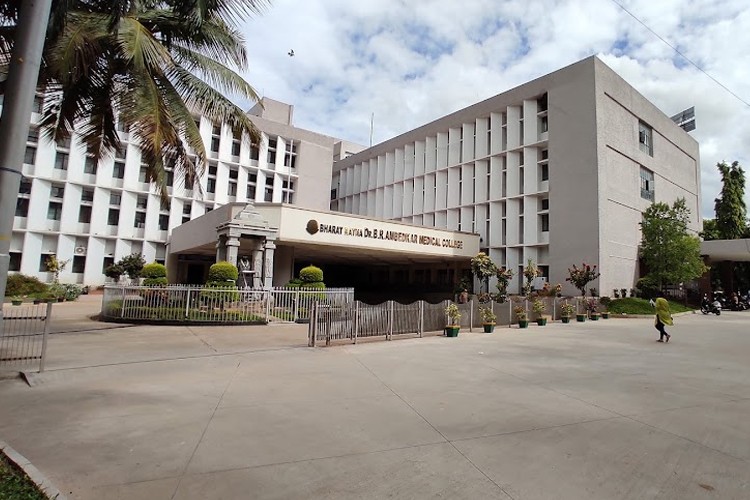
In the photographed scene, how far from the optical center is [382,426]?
16.5ft

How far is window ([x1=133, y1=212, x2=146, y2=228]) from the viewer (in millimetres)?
38969

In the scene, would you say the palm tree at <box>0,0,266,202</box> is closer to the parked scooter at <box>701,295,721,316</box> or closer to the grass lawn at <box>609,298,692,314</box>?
the grass lawn at <box>609,298,692,314</box>

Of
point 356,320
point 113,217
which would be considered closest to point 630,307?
point 356,320

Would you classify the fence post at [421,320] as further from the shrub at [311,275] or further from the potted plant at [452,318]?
the shrub at [311,275]

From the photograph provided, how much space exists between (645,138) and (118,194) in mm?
44893

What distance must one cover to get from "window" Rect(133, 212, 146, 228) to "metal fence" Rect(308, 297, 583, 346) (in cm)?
3412

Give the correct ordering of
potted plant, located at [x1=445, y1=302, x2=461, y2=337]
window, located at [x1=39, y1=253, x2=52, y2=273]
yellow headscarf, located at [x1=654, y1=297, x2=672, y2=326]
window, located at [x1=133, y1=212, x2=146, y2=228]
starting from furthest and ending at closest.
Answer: window, located at [x1=133, y1=212, x2=146, y2=228], window, located at [x1=39, y1=253, x2=52, y2=273], potted plant, located at [x1=445, y1=302, x2=461, y2=337], yellow headscarf, located at [x1=654, y1=297, x2=672, y2=326]

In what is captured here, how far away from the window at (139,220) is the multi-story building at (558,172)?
80.1 ft

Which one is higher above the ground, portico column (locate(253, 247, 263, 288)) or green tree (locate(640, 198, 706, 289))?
green tree (locate(640, 198, 706, 289))

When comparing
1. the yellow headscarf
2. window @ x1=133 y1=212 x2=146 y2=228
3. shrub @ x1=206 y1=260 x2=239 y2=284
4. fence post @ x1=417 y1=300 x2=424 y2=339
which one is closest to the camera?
the yellow headscarf

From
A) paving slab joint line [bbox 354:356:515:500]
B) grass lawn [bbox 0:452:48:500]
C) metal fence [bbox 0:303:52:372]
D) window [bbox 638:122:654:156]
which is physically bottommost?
grass lawn [bbox 0:452:48:500]

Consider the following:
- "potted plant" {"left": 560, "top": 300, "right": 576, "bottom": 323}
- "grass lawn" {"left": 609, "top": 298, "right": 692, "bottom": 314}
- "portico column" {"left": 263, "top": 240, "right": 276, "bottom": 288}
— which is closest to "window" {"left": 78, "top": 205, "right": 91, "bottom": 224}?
"portico column" {"left": 263, "top": 240, "right": 276, "bottom": 288}

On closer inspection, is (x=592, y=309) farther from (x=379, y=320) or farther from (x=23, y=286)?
(x=23, y=286)

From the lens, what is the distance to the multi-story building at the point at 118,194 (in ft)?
114
